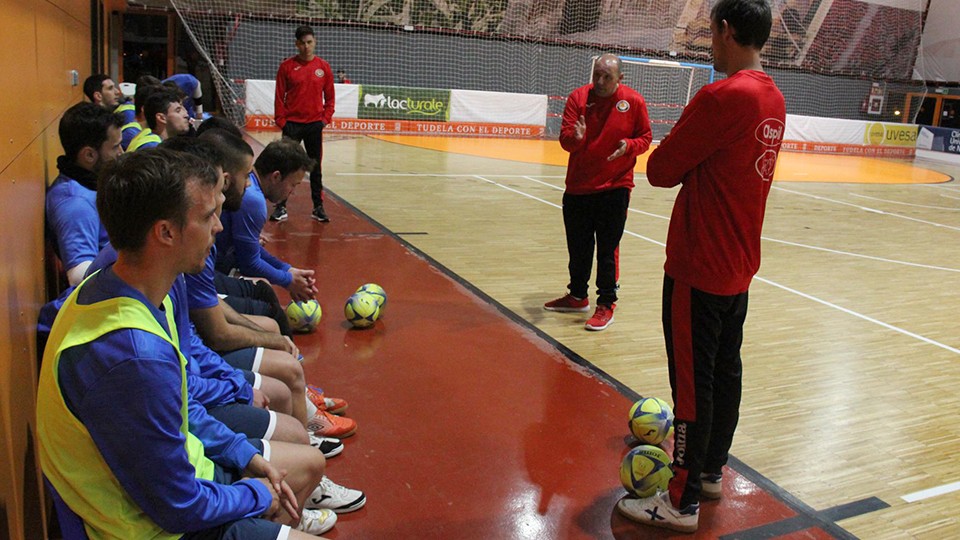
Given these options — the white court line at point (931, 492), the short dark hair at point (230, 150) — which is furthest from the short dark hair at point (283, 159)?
the white court line at point (931, 492)

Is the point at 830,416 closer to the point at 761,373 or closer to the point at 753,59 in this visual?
the point at 761,373

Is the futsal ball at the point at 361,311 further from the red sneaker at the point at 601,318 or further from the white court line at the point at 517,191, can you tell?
the white court line at the point at 517,191

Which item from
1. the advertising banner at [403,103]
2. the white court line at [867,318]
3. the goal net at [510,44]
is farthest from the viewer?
the goal net at [510,44]

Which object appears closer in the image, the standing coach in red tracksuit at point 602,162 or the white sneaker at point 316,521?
the white sneaker at point 316,521

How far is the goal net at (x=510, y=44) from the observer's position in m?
20.4

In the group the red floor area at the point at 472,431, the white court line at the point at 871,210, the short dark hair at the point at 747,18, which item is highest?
the short dark hair at the point at 747,18

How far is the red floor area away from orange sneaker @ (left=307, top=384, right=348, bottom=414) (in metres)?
0.09

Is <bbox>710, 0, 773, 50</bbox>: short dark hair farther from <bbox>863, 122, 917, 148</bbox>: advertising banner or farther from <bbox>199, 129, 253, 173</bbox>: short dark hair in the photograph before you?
<bbox>863, 122, 917, 148</bbox>: advertising banner

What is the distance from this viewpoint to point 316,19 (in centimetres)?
2062

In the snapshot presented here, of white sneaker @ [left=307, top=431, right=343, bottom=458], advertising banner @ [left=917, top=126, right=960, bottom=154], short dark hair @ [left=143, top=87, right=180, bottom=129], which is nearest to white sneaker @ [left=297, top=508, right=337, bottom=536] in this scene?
white sneaker @ [left=307, top=431, right=343, bottom=458]

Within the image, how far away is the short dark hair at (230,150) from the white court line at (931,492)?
11.0 ft

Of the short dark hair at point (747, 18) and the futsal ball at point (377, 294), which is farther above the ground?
the short dark hair at point (747, 18)

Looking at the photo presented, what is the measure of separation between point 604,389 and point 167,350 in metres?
3.06

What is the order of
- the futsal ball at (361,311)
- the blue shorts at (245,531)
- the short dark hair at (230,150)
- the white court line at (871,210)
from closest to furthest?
the blue shorts at (245,531) → the short dark hair at (230,150) → the futsal ball at (361,311) → the white court line at (871,210)
